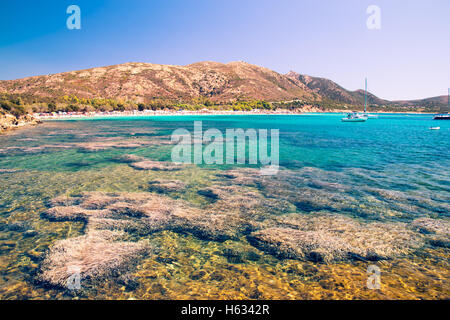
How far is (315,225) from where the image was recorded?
894 cm

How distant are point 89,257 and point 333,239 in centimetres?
744

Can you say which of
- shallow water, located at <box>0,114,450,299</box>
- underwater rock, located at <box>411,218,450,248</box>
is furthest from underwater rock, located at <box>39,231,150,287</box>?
underwater rock, located at <box>411,218,450,248</box>

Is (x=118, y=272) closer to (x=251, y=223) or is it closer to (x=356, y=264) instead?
(x=251, y=223)

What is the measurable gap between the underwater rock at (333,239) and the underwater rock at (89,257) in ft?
12.6

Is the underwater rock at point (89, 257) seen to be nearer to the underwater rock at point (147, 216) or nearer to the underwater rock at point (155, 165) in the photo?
the underwater rock at point (147, 216)

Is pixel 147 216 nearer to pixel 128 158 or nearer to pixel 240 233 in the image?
pixel 240 233

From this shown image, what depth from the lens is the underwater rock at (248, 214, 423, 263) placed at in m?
7.12

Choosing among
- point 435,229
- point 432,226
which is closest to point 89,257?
point 435,229

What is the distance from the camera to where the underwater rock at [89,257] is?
5977 millimetres

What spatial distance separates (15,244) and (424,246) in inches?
513

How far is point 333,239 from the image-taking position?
7.88m

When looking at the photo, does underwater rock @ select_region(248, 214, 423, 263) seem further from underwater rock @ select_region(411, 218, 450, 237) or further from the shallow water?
underwater rock @ select_region(411, 218, 450, 237)

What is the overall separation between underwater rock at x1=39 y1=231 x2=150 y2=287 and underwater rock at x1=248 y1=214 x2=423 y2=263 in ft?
12.6

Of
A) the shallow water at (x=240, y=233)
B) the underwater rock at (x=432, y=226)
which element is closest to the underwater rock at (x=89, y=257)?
the shallow water at (x=240, y=233)
